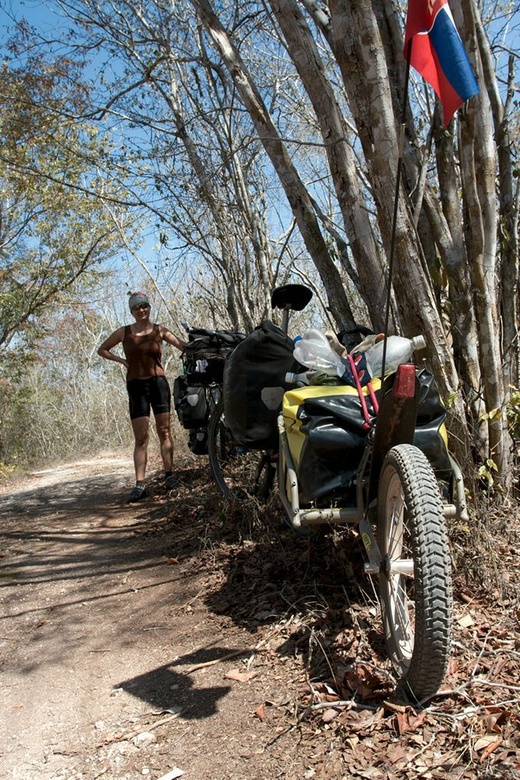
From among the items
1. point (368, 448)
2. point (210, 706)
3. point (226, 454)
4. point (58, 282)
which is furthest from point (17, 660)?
point (58, 282)

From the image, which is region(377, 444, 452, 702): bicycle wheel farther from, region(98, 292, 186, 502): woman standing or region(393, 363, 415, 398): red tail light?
region(98, 292, 186, 502): woman standing

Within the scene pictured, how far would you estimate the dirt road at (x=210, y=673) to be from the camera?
2.07 m

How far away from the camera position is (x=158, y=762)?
7.29ft

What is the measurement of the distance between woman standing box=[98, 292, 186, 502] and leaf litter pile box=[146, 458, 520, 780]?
231 centimetres

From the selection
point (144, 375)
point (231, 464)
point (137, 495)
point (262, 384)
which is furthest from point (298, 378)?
point (137, 495)

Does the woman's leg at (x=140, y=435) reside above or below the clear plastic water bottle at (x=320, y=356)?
below

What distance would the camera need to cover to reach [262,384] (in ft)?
12.7

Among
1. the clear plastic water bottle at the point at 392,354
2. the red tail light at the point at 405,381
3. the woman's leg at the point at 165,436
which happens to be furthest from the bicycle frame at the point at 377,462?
the woman's leg at the point at 165,436

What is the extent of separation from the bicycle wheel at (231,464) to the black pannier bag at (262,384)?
2.05 feet

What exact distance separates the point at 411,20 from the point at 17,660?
340 cm

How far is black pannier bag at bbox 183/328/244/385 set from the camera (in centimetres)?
546

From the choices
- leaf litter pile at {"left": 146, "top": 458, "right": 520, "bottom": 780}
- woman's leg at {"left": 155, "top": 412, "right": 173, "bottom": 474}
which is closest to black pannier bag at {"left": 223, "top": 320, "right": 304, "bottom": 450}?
leaf litter pile at {"left": 146, "top": 458, "right": 520, "bottom": 780}

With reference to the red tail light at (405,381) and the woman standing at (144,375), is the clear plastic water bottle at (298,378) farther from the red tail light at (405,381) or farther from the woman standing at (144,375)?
the woman standing at (144,375)

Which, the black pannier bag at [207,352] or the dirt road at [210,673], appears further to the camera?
the black pannier bag at [207,352]
